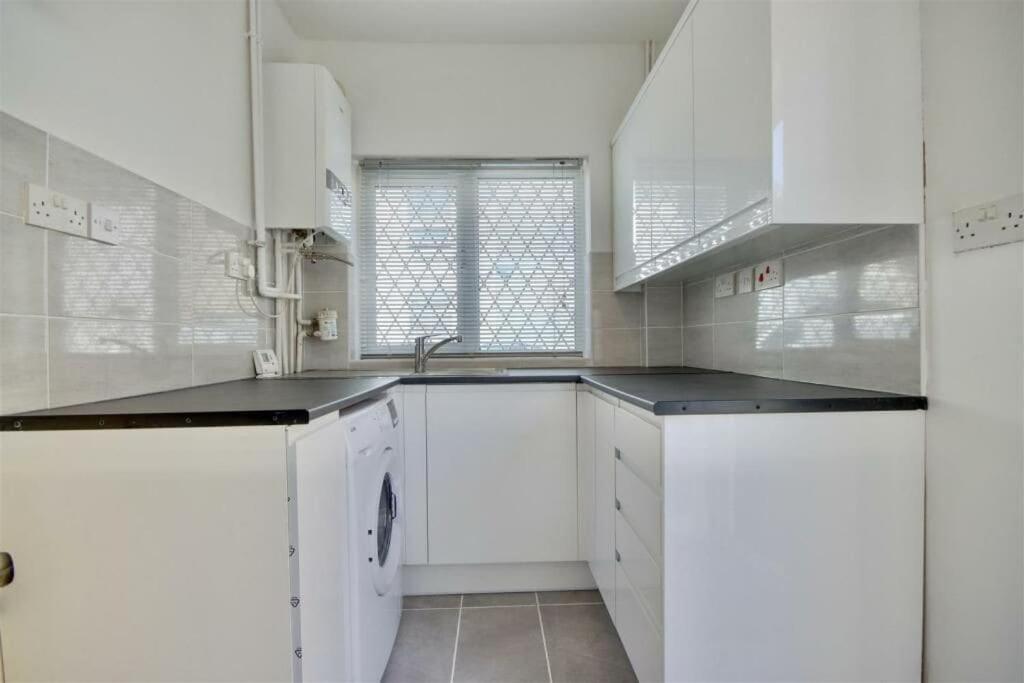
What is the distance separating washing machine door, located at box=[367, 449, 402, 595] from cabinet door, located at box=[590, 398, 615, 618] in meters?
0.74

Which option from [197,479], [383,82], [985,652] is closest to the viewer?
[197,479]

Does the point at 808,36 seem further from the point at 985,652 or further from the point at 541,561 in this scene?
the point at 541,561

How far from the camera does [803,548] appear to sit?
1065mm

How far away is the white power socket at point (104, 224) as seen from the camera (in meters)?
1.12

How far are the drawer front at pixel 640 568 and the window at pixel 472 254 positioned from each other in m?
1.29

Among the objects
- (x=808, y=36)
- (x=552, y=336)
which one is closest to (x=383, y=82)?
(x=552, y=336)

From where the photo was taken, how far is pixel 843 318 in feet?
4.27

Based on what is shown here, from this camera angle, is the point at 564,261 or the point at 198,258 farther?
the point at 564,261

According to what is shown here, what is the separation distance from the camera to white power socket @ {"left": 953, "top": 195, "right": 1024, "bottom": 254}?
2.96 ft

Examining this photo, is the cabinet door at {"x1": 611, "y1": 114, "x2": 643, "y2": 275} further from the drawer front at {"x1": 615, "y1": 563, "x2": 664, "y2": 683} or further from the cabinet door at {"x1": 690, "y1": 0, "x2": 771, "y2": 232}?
the drawer front at {"x1": 615, "y1": 563, "x2": 664, "y2": 683}

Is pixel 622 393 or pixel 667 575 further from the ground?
pixel 622 393

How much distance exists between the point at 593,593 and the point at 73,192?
2183mm

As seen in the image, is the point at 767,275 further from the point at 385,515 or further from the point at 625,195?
the point at 385,515

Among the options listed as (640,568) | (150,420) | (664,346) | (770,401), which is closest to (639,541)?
(640,568)
